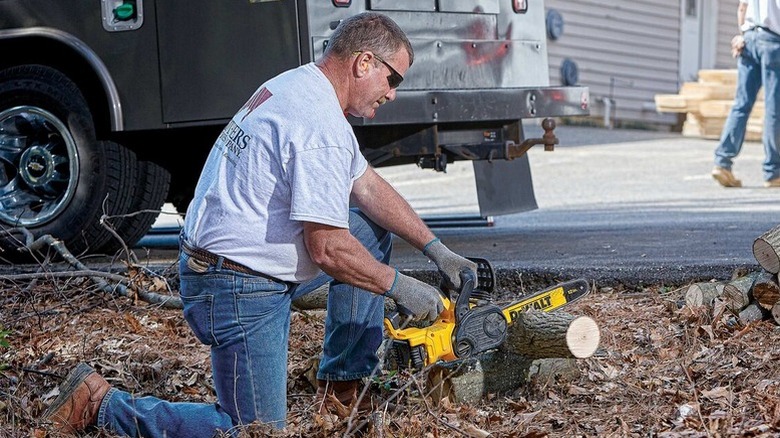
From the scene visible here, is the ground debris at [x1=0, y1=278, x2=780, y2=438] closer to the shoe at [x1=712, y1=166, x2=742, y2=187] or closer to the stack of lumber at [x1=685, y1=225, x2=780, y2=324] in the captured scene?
the stack of lumber at [x1=685, y1=225, x2=780, y2=324]

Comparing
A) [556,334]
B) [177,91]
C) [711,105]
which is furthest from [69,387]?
[711,105]

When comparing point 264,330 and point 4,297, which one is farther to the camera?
point 4,297

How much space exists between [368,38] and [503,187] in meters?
3.73

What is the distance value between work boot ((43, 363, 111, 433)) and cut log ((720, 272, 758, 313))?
2.56 meters

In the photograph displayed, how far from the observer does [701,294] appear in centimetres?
511

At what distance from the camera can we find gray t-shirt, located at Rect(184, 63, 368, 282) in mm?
3713

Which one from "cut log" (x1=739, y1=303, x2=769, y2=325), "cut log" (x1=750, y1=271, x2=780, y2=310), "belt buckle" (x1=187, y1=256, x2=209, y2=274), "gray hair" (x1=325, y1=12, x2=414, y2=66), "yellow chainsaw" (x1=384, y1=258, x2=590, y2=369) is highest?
"gray hair" (x1=325, y1=12, x2=414, y2=66)

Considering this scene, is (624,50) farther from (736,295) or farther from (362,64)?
(362,64)

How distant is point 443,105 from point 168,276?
174 cm

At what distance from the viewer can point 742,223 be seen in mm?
7887

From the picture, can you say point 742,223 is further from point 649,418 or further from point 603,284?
point 649,418

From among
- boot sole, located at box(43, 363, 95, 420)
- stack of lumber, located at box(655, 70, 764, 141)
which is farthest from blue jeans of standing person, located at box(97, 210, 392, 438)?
stack of lumber, located at box(655, 70, 764, 141)

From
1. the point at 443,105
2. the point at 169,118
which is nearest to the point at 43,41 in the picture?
the point at 169,118

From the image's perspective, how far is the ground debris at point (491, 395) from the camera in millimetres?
4082
